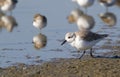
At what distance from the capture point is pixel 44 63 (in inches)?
448

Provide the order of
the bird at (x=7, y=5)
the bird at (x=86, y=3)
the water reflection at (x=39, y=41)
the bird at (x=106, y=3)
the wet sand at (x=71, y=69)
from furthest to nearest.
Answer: the bird at (x=106, y=3) → the bird at (x=7, y=5) → the bird at (x=86, y=3) → the water reflection at (x=39, y=41) → the wet sand at (x=71, y=69)

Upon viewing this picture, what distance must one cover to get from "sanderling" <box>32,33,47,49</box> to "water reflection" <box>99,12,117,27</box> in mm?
2469

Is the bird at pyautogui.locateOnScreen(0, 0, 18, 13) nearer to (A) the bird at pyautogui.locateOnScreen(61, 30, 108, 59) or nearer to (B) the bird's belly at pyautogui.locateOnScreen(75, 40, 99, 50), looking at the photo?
(A) the bird at pyautogui.locateOnScreen(61, 30, 108, 59)

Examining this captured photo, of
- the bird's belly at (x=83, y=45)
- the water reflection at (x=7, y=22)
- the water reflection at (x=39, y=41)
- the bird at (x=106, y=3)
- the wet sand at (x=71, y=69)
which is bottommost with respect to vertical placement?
the wet sand at (x=71, y=69)

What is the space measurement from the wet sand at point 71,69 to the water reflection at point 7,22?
4.45 meters

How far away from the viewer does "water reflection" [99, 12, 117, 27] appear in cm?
1602

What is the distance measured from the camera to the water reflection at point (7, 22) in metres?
15.8

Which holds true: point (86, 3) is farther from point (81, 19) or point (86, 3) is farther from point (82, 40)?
point (82, 40)

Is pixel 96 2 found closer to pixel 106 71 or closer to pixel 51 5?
pixel 51 5

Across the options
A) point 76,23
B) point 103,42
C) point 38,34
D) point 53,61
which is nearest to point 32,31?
point 38,34

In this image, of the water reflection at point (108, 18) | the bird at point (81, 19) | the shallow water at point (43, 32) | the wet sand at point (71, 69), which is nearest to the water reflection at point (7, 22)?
the shallow water at point (43, 32)

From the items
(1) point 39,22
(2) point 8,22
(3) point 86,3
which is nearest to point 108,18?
(3) point 86,3

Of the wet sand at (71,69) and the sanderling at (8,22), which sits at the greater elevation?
the sanderling at (8,22)

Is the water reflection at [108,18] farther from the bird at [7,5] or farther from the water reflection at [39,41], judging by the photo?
the bird at [7,5]
